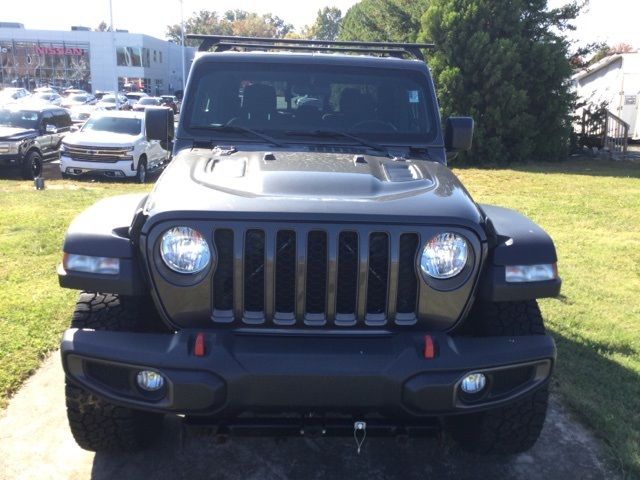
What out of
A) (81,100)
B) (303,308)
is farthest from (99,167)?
(81,100)

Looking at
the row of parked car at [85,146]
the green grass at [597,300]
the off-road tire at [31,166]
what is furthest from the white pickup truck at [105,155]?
the green grass at [597,300]

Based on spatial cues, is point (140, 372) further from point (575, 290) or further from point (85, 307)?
point (575, 290)

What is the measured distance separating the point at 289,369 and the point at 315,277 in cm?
38

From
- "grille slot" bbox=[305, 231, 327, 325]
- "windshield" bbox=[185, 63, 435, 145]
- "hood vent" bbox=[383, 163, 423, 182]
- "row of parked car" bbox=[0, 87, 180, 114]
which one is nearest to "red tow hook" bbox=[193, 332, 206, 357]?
"grille slot" bbox=[305, 231, 327, 325]

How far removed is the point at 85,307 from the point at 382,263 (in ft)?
4.37

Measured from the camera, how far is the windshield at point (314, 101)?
3939 millimetres

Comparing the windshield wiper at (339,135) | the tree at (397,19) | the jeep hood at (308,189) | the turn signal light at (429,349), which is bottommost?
the turn signal light at (429,349)

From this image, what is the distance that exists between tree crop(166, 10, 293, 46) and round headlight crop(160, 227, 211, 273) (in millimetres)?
83756

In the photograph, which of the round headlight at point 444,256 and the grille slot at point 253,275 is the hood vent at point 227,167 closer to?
the grille slot at point 253,275

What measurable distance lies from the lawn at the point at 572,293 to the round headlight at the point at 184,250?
6.16 feet

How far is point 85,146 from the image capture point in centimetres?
1499

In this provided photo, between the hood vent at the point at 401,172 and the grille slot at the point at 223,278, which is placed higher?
the hood vent at the point at 401,172

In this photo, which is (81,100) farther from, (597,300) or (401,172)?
(401,172)

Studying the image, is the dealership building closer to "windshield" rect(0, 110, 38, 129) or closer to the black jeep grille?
"windshield" rect(0, 110, 38, 129)
